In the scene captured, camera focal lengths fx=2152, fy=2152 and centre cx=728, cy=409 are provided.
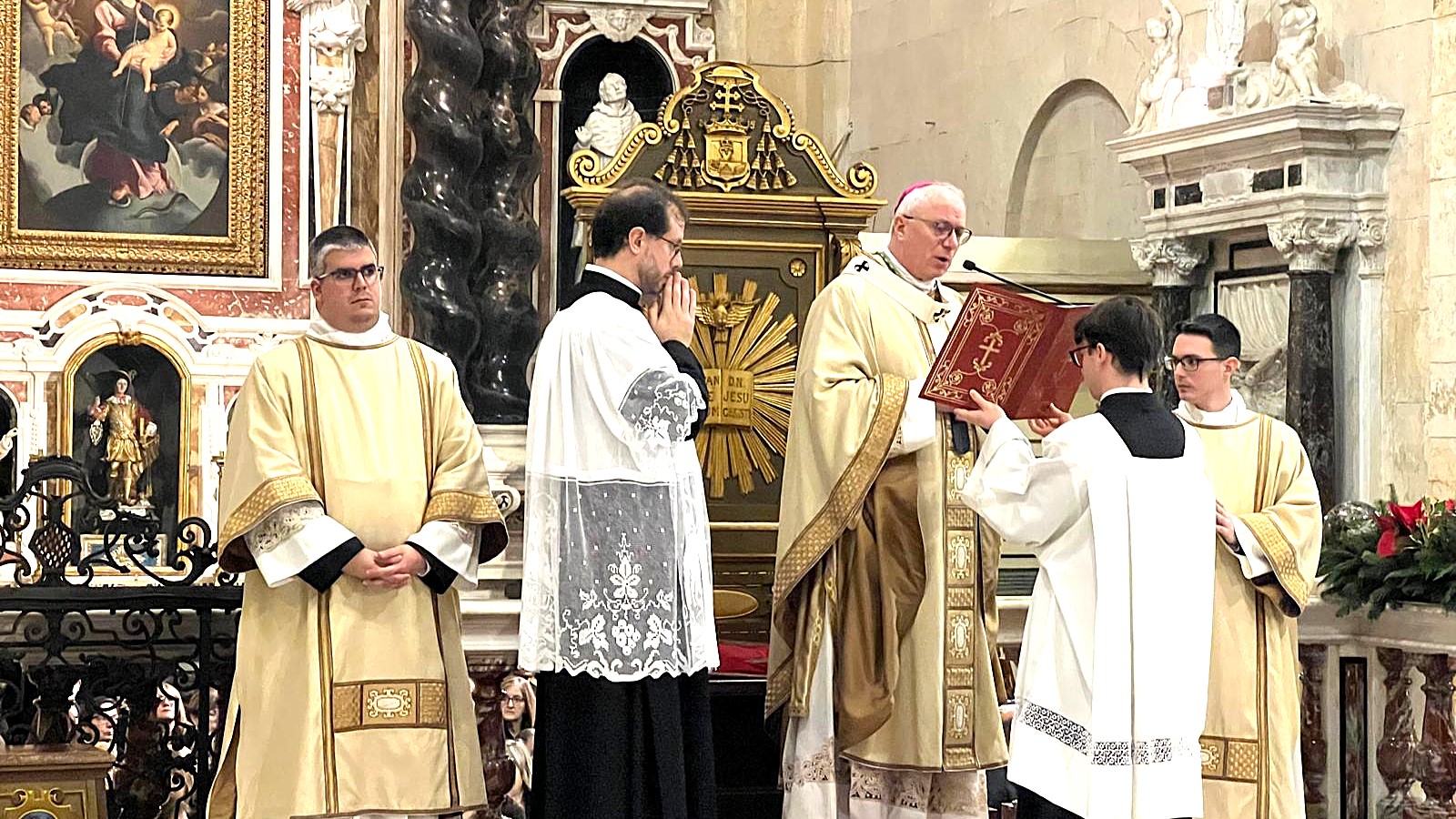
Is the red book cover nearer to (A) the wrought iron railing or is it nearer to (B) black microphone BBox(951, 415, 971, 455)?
(B) black microphone BBox(951, 415, 971, 455)

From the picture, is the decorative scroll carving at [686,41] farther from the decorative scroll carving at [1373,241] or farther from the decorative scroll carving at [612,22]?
the decorative scroll carving at [1373,241]

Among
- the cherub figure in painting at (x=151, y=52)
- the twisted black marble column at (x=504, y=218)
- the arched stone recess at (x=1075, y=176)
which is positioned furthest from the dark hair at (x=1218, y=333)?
the cherub figure in painting at (x=151, y=52)

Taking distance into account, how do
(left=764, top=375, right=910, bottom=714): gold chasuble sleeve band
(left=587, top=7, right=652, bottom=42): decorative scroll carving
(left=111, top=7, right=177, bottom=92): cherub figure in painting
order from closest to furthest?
(left=764, top=375, right=910, bottom=714): gold chasuble sleeve band
(left=587, top=7, right=652, bottom=42): decorative scroll carving
(left=111, top=7, right=177, bottom=92): cherub figure in painting

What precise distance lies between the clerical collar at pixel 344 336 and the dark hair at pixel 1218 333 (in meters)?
2.14

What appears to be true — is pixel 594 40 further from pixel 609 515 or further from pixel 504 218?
pixel 609 515

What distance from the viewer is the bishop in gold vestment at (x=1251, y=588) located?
569 cm

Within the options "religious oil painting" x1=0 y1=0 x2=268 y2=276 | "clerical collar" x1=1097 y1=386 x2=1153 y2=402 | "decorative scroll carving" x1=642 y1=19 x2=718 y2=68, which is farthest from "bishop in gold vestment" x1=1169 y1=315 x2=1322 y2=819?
"religious oil painting" x1=0 y1=0 x2=268 y2=276

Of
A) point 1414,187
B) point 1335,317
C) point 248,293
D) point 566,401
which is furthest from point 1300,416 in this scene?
point 248,293

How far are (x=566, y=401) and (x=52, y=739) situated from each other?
177 cm

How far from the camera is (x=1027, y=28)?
1155 centimetres

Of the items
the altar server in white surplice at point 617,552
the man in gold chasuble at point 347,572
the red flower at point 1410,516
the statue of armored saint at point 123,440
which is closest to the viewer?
the altar server in white surplice at point 617,552

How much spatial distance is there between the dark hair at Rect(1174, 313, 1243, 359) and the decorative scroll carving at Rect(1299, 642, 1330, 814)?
1.61m

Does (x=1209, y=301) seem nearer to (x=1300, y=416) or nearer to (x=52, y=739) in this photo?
(x=1300, y=416)

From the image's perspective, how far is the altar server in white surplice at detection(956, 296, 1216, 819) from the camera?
486 cm
